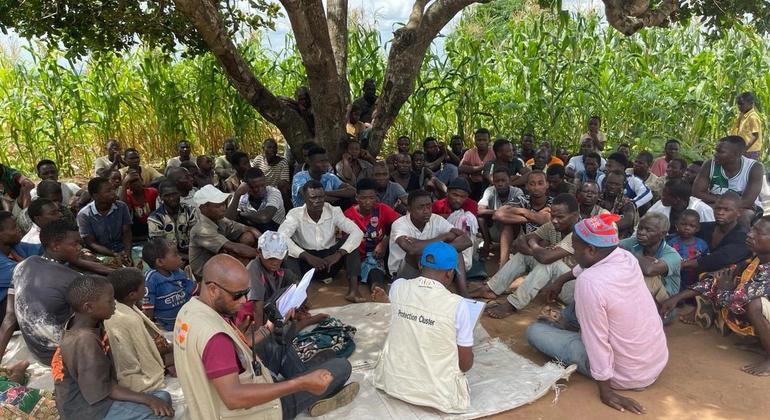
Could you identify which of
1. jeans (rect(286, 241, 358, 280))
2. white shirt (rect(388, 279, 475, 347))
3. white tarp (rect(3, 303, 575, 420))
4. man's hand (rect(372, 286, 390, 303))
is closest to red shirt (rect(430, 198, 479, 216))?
jeans (rect(286, 241, 358, 280))

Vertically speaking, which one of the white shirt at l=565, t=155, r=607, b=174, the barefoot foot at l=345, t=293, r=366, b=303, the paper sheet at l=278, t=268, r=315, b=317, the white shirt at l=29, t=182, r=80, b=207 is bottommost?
the barefoot foot at l=345, t=293, r=366, b=303

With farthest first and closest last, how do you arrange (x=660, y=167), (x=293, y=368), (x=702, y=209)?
(x=660, y=167) < (x=702, y=209) < (x=293, y=368)

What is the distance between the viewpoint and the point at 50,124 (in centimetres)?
833

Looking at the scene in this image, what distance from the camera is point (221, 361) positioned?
2270 mm

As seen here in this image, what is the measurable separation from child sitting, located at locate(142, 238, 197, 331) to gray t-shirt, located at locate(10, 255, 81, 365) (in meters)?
0.53

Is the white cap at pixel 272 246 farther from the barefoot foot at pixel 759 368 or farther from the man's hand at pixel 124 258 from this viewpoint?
the barefoot foot at pixel 759 368

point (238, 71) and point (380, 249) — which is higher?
point (238, 71)

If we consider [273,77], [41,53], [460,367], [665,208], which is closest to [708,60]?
[665,208]

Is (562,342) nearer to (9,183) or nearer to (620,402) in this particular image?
(620,402)

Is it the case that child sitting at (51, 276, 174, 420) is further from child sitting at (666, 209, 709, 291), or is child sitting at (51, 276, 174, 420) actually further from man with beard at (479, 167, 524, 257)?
child sitting at (666, 209, 709, 291)

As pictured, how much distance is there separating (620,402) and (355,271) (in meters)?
2.54

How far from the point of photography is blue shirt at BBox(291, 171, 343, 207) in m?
5.76

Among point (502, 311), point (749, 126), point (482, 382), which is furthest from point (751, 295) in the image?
point (749, 126)

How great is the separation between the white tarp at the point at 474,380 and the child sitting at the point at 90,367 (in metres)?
0.46
